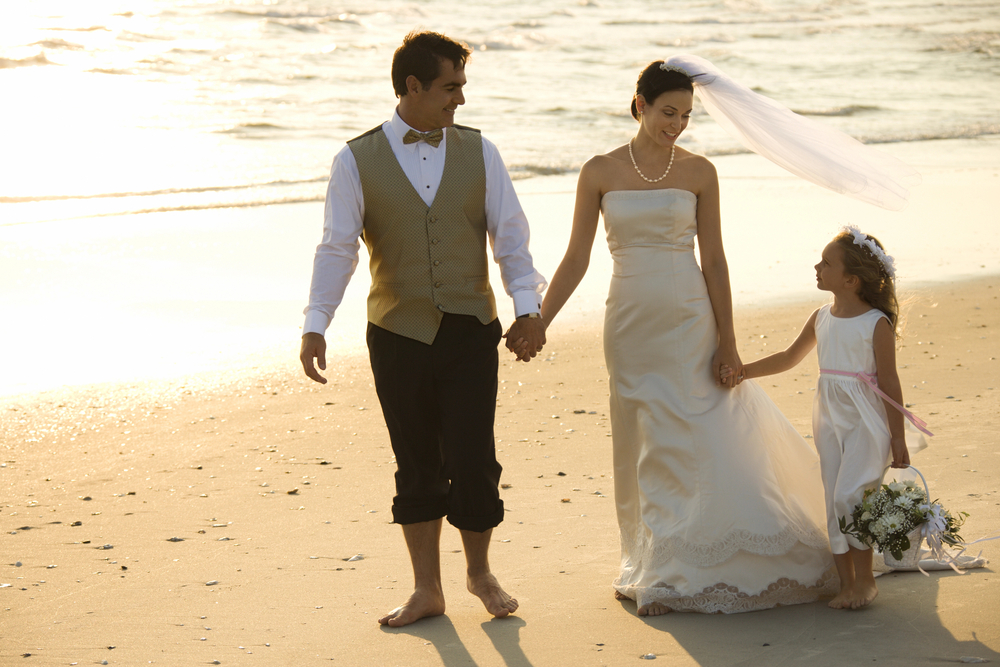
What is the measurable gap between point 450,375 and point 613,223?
853mm

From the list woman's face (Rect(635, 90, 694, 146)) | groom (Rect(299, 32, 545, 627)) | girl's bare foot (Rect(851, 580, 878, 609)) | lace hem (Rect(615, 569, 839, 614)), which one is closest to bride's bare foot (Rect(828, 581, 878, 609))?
girl's bare foot (Rect(851, 580, 878, 609))

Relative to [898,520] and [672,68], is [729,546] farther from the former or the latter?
[672,68]

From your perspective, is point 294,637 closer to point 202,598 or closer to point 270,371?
point 202,598

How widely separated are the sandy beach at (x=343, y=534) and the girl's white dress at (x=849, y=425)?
384 mm

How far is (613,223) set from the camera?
3967 mm

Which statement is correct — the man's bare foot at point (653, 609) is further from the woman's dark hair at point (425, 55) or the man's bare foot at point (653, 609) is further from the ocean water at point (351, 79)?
the ocean water at point (351, 79)

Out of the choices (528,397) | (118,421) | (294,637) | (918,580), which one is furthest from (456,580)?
(118,421)

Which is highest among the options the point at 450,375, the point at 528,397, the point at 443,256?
the point at 443,256

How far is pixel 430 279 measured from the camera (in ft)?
12.0

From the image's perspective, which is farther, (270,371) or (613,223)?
(270,371)

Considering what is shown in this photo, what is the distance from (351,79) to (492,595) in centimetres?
2321

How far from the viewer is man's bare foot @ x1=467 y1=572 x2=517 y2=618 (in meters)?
3.83

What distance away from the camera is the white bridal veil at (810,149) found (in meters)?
4.14

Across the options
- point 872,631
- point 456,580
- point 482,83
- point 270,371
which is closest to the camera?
point 872,631
